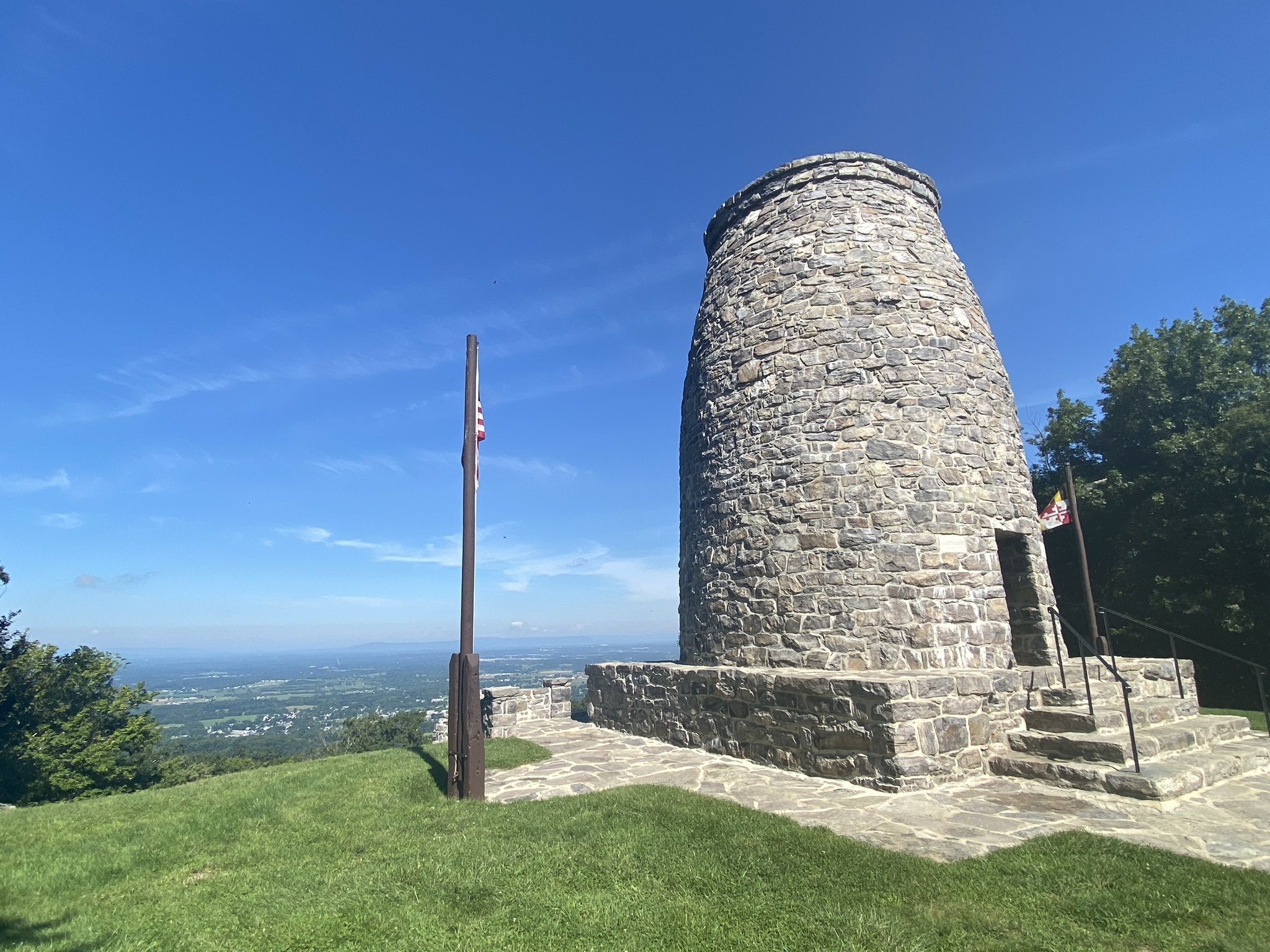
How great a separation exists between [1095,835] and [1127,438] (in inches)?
661

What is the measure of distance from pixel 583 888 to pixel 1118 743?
5.40m

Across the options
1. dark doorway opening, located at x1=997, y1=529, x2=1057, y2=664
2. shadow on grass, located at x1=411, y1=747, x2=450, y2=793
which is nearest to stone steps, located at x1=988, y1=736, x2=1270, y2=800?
dark doorway opening, located at x1=997, y1=529, x2=1057, y2=664

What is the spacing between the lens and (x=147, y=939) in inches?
141

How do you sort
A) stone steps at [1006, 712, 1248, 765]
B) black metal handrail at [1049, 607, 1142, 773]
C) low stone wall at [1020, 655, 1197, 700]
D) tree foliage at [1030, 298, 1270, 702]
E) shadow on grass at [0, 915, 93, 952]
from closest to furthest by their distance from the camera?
shadow on grass at [0, 915, 93, 952], black metal handrail at [1049, 607, 1142, 773], stone steps at [1006, 712, 1248, 765], low stone wall at [1020, 655, 1197, 700], tree foliage at [1030, 298, 1270, 702]

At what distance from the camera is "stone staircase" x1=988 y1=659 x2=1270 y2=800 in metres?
5.84

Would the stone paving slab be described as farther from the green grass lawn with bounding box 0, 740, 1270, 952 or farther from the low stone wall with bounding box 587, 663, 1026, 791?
the green grass lawn with bounding box 0, 740, 1270, 952

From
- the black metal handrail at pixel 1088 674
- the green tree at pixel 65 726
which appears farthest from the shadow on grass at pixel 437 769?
the green tree at pixel 65 726

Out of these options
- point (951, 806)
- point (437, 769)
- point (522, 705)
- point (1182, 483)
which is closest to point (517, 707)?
point (522, 705)

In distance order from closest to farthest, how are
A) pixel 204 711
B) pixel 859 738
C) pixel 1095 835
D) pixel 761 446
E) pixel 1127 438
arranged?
pixel 1095 835, pixel 859 738, pixel 761 446, pixel 1127 438, pixel 204 711

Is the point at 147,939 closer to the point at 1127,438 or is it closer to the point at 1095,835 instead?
the point at 1095,835

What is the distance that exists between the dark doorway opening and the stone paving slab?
9.43 ft

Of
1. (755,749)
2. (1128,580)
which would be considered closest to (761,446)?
(755,749)

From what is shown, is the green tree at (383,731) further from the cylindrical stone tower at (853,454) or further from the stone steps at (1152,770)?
the stone steps at (1152,770)

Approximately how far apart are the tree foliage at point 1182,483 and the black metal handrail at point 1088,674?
4.57 meters
